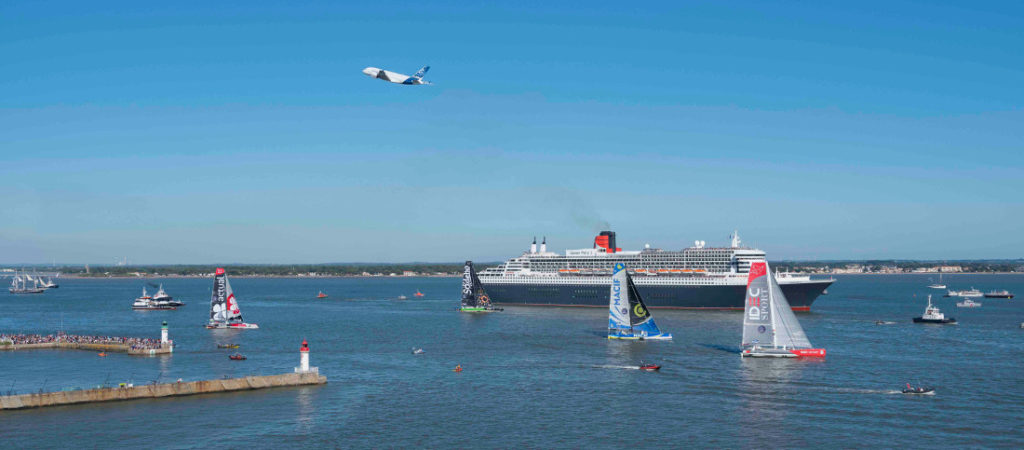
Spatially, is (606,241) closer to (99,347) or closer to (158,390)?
(99,347)

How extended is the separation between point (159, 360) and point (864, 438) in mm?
41331

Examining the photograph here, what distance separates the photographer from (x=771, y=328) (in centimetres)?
5525

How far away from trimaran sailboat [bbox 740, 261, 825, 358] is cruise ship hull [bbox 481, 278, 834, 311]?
137 ft

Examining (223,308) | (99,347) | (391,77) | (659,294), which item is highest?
(391,77)

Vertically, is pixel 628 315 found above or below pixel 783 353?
above

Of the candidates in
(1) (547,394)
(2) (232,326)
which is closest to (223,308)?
(2) (232,326)

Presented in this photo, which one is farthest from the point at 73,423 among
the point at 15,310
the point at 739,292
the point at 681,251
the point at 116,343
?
the point at 15,310

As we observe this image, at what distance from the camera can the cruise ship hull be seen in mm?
97812

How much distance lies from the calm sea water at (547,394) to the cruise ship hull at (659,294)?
23.7m

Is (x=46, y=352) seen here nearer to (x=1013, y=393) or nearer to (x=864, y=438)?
(x=864, y=438)

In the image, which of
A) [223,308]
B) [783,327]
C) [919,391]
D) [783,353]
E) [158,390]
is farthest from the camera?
[223,308]

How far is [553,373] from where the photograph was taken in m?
48.2

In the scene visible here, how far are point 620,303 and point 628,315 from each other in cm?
111

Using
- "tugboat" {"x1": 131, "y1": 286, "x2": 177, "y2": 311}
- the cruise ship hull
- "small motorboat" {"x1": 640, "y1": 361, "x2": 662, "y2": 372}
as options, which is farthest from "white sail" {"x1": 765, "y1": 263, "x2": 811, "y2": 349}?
"tugboat" {"x1": 131, "y1": 286, "x2": 177, "y2": 311}
